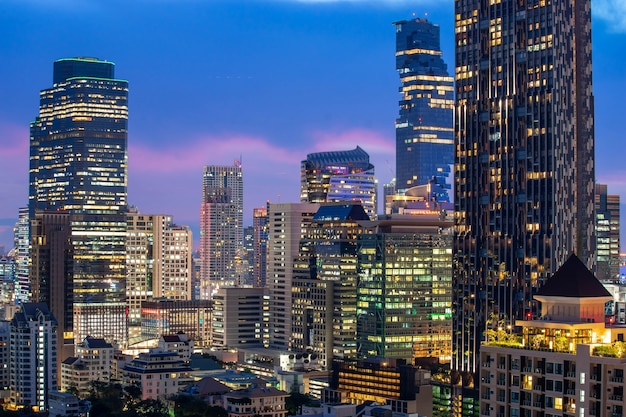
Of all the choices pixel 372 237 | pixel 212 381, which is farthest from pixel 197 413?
pixel 372 237

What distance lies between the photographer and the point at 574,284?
216ft

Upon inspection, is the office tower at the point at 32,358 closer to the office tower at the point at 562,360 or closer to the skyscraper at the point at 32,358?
the skyscraper at the point at 32,358

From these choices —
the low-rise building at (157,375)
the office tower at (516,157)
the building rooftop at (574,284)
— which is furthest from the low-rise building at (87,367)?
the building rooftop at (574,284)

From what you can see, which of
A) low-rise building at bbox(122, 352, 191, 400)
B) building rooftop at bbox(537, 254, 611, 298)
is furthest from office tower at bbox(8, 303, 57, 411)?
building rooftop at bbox(537, 254, 611, 298)

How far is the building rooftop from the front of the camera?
2571 inches

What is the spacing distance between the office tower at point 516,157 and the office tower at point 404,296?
44.9m

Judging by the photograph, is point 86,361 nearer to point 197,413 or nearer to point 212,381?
point 212,381

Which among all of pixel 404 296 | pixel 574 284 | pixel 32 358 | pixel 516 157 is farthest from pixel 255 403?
Result: pixel 574 284

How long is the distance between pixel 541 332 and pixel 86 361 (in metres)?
126

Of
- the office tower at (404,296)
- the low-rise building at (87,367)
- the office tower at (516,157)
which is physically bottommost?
the low-rise building at (87,367)

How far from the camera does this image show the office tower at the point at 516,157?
137 m

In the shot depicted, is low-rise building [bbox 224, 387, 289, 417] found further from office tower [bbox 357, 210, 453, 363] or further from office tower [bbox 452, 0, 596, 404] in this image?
office tower [bbox 357, 210, 453, 363]

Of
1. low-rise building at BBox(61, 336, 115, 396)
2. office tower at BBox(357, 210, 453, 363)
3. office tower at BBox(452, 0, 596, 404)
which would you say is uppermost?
office tower at BBox(452, 0, 596, 404)

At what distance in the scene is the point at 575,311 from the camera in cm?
6519
